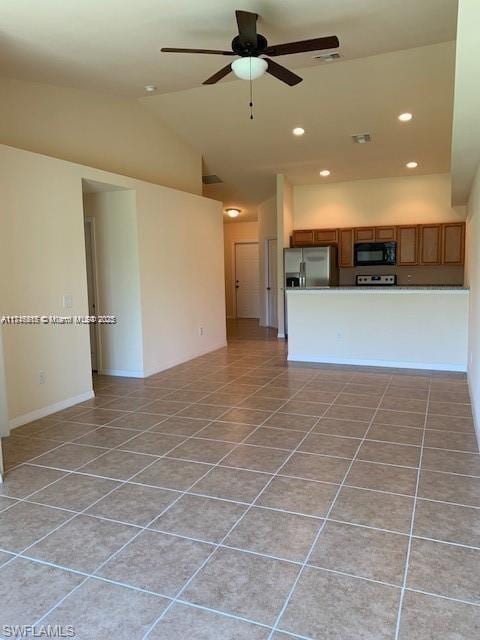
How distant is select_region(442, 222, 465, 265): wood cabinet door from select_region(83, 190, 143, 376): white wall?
5.15m

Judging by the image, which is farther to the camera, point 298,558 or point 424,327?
point 424,327

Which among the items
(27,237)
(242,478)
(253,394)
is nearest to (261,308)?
(253,394)

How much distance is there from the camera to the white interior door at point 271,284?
10.1m

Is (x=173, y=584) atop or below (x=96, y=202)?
below

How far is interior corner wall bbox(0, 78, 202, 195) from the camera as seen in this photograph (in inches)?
176

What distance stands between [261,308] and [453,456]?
7.63 metres

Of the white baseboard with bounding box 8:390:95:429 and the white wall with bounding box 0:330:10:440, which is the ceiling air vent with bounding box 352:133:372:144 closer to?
the white baseboard with bounding box 8:390:95:429

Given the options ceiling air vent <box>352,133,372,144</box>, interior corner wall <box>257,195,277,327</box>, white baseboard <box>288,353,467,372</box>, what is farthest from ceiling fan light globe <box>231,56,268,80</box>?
interior corner wall <box>257,195,277,327</box>

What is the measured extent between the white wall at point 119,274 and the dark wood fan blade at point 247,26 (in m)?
2.66

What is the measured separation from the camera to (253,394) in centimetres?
495

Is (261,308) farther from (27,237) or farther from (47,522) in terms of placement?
(47,522)

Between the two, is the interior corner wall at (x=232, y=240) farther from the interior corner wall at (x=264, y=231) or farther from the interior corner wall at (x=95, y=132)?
the interior corner wall at (x=95, y=132)

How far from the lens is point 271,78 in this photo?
5480mm

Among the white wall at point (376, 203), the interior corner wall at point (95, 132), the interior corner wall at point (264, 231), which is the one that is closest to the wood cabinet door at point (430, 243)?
the white wall at point (376, 203)
